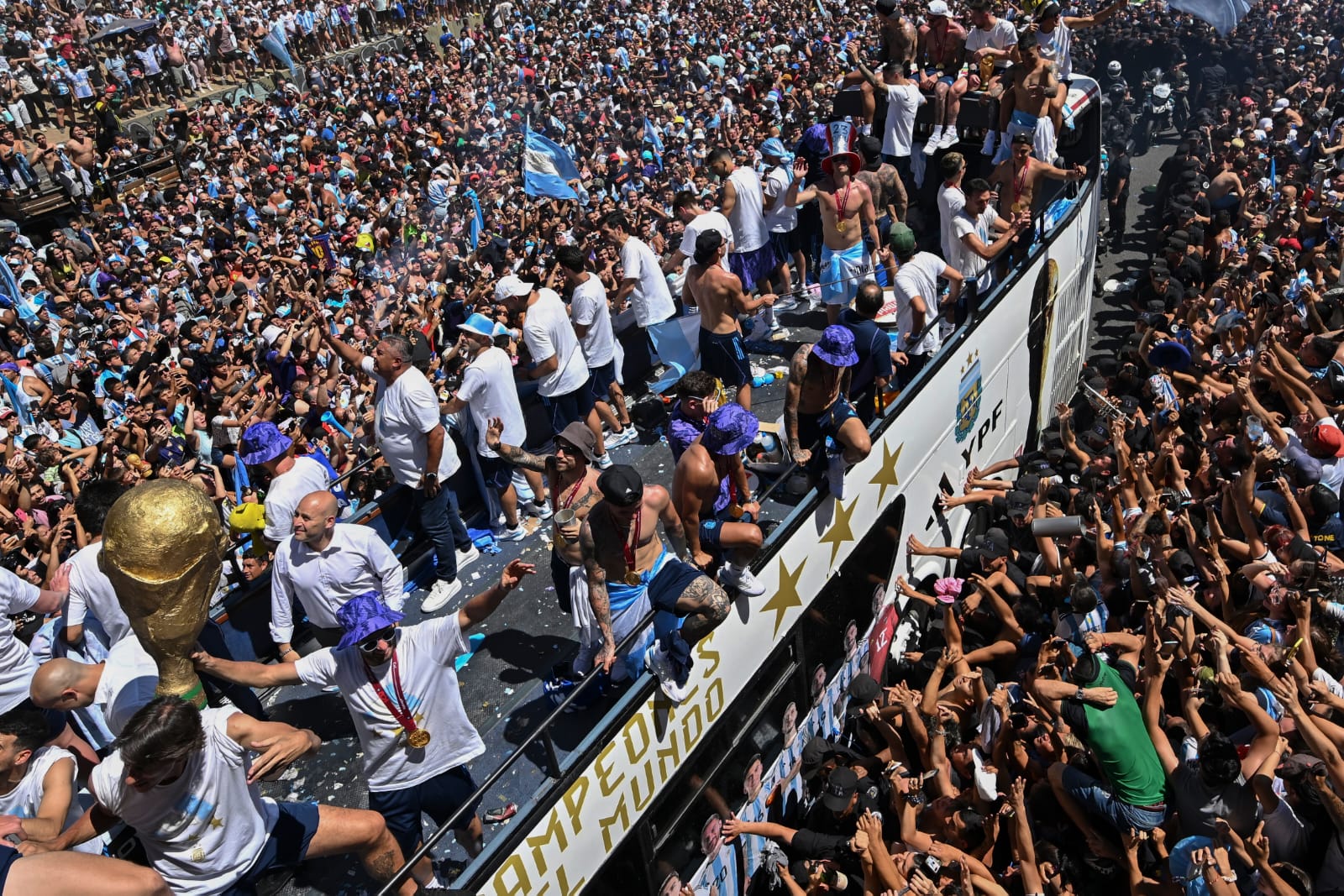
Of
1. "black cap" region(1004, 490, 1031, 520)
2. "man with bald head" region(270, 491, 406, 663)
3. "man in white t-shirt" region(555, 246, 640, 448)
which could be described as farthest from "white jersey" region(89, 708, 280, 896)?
"black cap" region(1004, 490, 1031, 520)

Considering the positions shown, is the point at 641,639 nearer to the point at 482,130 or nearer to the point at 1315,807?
the point at 1315,807

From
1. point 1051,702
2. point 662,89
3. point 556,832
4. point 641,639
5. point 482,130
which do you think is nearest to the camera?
point 556,832

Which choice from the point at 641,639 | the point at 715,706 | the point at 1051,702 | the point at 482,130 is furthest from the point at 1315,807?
the point at 482,130

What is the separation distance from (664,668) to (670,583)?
0.40 meters

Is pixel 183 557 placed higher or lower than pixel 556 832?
higher

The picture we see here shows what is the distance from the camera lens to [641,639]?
15.8 feet

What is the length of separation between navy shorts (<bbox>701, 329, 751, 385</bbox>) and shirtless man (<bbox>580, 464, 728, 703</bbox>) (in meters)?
2.46

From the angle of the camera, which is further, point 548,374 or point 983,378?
point 983,378

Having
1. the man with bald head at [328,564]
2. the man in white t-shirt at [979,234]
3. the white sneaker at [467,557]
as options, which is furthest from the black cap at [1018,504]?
the man with bald head at [328,564]

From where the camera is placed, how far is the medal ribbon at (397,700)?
422 centimetres

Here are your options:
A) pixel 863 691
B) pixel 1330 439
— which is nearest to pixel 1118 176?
pixel 1330 439

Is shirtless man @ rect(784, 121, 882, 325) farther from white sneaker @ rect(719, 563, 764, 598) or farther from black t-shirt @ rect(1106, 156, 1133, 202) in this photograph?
black t-shirt @ rect(1106, 156, 1133, 202)

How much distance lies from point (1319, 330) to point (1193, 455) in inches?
75.5

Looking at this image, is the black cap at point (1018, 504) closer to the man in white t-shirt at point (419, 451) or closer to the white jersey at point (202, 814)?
the man in white t-shirt at point (419, 451)
